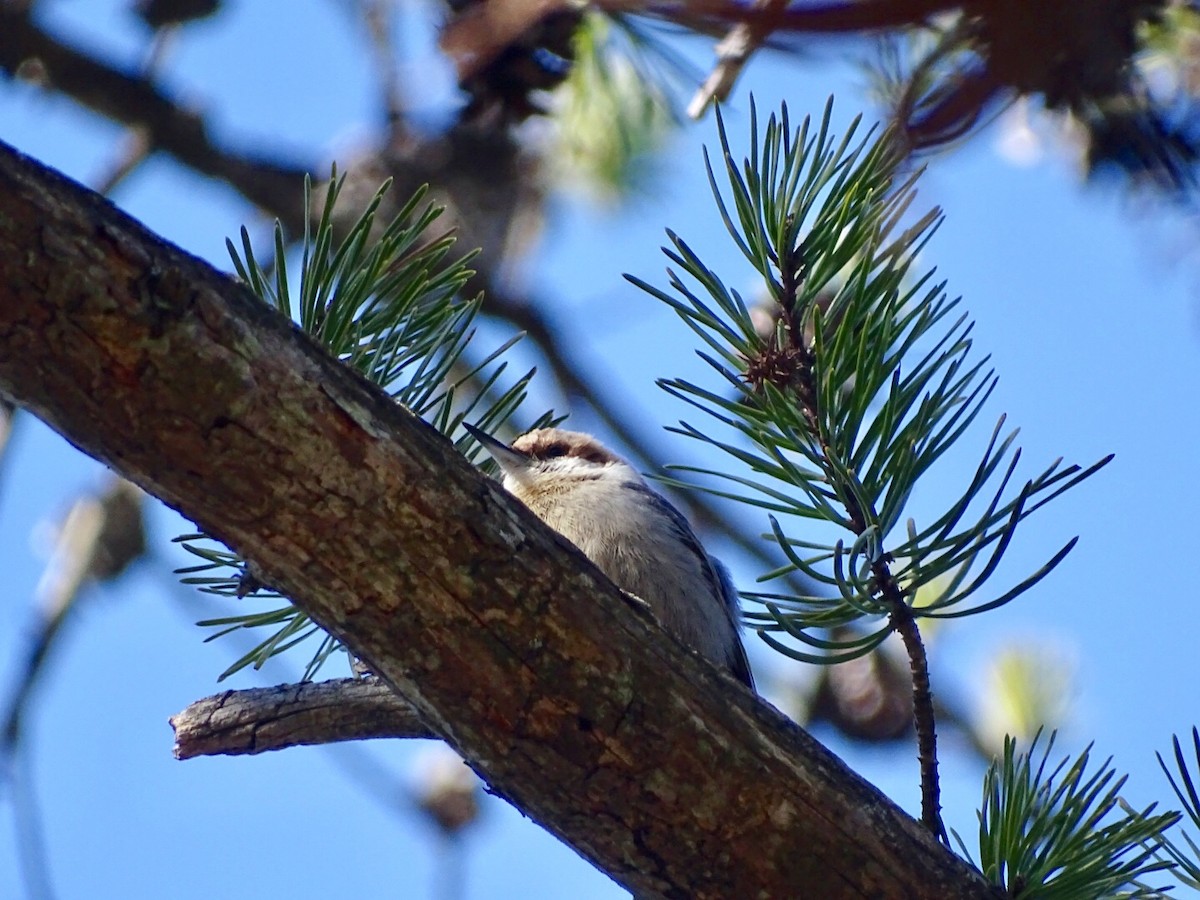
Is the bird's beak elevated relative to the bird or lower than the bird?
elevated

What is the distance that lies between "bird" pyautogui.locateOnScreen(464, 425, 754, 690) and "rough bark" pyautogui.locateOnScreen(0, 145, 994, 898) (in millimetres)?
1272

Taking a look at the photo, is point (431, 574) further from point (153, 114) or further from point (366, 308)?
point (153, 114)

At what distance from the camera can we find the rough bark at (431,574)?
179 cm

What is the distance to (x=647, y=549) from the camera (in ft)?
12.3

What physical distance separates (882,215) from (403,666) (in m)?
1.12

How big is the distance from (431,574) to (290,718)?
22.5 inches

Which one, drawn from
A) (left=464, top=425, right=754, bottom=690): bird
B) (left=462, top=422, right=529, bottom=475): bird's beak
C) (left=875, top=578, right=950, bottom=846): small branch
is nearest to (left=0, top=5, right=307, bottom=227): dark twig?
(left=462, top=422, right=529, bottom=475): bird's beak

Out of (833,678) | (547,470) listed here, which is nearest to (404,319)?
(547,470)

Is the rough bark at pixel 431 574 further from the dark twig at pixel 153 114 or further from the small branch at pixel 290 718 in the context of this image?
the dark twig at pixel 153 114

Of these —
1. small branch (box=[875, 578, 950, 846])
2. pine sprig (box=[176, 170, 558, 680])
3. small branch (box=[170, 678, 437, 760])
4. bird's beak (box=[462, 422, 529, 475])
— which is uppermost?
bird's beak (box=[462, 422, 529, 475])

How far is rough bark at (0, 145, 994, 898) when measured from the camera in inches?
70.5

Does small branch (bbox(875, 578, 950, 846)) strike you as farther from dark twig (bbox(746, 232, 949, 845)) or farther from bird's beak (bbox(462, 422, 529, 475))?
bird's beak (bbox(462, 422, 529, 475))

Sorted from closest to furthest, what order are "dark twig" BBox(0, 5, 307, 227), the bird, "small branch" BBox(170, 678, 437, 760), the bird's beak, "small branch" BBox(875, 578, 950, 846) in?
"small branch" BBox(875, 578, 950, 846) → "small branch" BBox(170, 678, 437, 760) → the bird → the bird's beak → "dark twig" BBox(0, 5, 307, 227)

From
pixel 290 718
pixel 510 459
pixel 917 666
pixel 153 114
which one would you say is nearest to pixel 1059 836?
pixel 917 666
